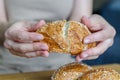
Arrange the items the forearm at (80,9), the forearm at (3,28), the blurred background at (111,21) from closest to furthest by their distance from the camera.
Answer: the forearm at (3,28), the forearm at (80,9), the blurred background at (111,21)

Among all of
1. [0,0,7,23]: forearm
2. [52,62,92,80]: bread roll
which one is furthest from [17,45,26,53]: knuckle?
[0,0,7,23]: forearm

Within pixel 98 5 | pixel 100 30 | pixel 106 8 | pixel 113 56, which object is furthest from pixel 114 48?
pixel 100 30

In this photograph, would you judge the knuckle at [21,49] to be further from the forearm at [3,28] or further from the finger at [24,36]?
the forearm at [3,28]

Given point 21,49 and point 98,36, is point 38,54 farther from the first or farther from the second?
point 98,36

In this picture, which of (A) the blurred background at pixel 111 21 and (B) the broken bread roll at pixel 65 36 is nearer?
(B) the broken bread roll at pixel 65 36

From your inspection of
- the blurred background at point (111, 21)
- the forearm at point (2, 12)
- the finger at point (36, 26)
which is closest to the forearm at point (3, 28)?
the forearm at point (2, 12)

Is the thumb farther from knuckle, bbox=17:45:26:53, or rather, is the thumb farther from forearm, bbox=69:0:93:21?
forearm, bbox=69:0:93:21

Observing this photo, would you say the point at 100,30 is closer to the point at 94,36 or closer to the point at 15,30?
the point at 94,36
